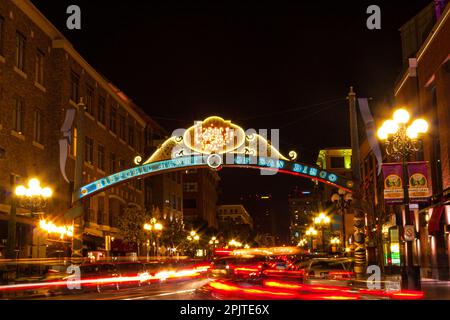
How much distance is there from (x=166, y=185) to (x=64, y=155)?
3786 centimetres

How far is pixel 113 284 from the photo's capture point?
102 ft

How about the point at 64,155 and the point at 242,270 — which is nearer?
the point at 242,270

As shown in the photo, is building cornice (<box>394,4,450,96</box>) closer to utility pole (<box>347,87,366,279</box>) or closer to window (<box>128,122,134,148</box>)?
utility pole (<box>347,87,366,279</box>)

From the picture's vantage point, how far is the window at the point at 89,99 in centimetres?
4812

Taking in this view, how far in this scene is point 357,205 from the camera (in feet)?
97.0

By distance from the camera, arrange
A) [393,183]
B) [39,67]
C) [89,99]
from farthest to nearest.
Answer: [89,99]
[39,67]
[393,183]

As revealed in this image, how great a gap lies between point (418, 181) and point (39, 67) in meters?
25.8

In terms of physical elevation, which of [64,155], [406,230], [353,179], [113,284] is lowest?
[113,284]

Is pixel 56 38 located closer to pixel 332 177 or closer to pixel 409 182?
pixel 332 177

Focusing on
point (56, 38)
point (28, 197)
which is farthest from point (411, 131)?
point (56, 38)
